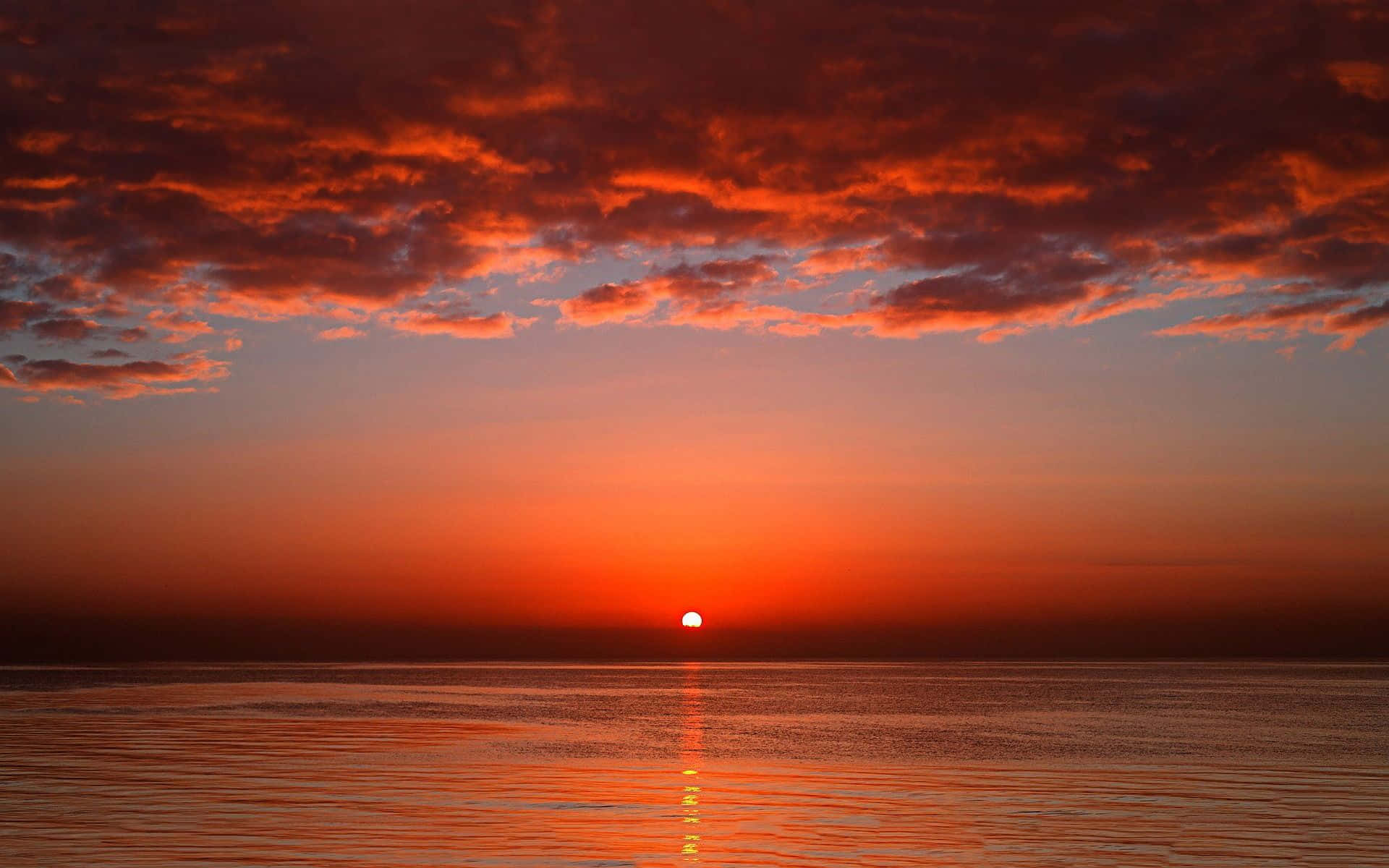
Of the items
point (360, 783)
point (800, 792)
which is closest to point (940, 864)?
point (800, 792)

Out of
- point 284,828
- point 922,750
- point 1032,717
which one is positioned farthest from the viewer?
point 1032,717

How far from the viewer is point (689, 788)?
26.9 meters

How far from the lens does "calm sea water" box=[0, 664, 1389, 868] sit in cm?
1919

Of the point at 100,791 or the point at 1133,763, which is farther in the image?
the point at 1133,763

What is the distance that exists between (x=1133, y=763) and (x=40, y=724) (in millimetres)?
39634

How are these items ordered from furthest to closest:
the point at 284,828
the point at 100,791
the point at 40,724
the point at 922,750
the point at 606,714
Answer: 1. the point at 606,714
2. the point at 40,724
3. the point at 922,750
4. the point at 100,791
5. the point at 284,828

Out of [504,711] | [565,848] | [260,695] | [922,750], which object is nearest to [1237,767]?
[922,750]

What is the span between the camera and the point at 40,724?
46.4 m

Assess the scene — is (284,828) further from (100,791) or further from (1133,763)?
(1133,763)

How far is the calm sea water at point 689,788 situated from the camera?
755 inches

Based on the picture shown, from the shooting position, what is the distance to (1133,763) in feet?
110

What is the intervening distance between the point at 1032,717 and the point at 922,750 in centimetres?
2100

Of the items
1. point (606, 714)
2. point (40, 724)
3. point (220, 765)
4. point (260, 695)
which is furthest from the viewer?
point (260, 695)

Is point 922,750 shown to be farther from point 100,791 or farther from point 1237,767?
point 100,791
